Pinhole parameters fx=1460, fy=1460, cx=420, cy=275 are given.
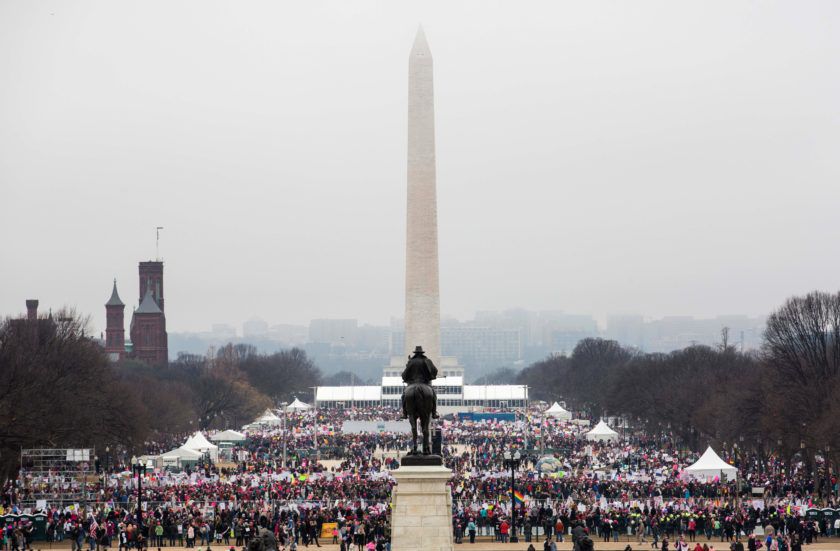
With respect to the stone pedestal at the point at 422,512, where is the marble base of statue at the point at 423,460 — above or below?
above

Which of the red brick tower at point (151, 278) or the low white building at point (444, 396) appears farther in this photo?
the red brick tower at point (151, 278)

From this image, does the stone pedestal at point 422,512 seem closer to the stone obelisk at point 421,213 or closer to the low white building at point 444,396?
the stone obelisk at point 421,213

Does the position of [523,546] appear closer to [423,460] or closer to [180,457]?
[423,460]

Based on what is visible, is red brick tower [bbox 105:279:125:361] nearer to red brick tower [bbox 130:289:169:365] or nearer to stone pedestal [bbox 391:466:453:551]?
red brick tower [bbox 130:289:169:365]

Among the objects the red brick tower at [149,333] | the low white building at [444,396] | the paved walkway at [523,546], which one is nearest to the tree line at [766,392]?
the paved walkway at [523,546]

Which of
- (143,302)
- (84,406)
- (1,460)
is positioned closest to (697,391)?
(84,406)
